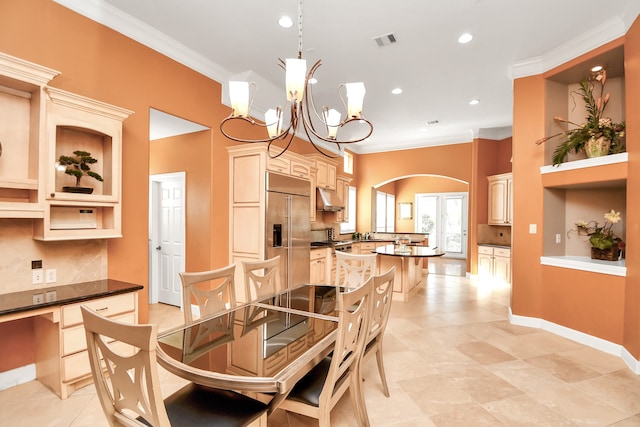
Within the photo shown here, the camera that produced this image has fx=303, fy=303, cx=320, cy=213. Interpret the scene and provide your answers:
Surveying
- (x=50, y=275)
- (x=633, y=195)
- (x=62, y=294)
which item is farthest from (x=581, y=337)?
→ (x=50, y=275)

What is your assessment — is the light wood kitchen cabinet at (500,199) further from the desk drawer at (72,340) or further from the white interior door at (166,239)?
the desk drawer at (72,340)

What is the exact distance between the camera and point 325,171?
20.3ft

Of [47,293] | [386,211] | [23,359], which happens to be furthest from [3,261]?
[386,211]

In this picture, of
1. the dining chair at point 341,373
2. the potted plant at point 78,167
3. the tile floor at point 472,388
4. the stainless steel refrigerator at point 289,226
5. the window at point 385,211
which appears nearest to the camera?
the dining chair at point 341,373

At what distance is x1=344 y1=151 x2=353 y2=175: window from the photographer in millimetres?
8172

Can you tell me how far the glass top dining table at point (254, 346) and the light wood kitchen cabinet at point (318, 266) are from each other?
2.90m

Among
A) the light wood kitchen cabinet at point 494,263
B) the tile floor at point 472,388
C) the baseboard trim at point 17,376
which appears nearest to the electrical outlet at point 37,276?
the baseboard trim at point 17,376

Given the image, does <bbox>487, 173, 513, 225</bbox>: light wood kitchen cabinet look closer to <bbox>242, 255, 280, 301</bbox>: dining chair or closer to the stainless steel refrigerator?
the stainless steel refrigerator

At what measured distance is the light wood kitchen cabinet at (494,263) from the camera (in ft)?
21.0

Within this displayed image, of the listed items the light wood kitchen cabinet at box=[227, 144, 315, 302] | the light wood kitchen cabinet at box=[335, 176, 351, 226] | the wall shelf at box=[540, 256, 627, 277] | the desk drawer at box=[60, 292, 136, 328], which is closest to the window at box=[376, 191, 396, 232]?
the light wood kitchen cabinet at box=[335, 176, 351, 226]

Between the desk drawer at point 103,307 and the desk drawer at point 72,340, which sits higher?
the desk drawer at point 103,307

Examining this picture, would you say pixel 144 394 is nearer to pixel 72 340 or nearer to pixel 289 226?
pixel 72 340

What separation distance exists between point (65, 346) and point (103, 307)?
1.10 feet

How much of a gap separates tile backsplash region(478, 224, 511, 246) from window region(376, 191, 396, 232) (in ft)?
9.91
